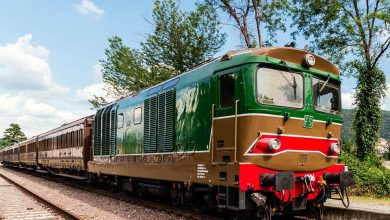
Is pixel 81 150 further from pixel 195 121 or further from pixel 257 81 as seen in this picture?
pixel 257 81

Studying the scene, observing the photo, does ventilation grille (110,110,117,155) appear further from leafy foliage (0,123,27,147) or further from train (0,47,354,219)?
leafy foliage (0,123,27,147)

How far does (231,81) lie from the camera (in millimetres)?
8438

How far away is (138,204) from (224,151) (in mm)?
5834

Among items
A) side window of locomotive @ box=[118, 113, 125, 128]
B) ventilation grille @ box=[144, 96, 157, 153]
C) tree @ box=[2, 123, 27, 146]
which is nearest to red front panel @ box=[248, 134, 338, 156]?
ventilation grille @ box=[144, 96, 157, 153]

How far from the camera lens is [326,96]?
929cm

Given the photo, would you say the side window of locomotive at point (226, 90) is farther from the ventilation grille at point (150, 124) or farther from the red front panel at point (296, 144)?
the ventilation grille at point (150, 124)

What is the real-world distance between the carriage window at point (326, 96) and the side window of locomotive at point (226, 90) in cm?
186

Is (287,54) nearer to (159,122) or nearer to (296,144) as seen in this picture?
(296,144)

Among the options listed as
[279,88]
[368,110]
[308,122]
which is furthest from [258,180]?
[368,110]

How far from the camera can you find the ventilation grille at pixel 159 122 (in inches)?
423

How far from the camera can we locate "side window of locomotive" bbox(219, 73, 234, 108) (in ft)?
27.5

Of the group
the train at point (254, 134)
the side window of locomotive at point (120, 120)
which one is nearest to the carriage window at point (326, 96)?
the train at point (254, 134)

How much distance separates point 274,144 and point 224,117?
3.69 ft

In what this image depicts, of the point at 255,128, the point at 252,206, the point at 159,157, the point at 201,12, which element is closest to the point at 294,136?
the point at 255,128
